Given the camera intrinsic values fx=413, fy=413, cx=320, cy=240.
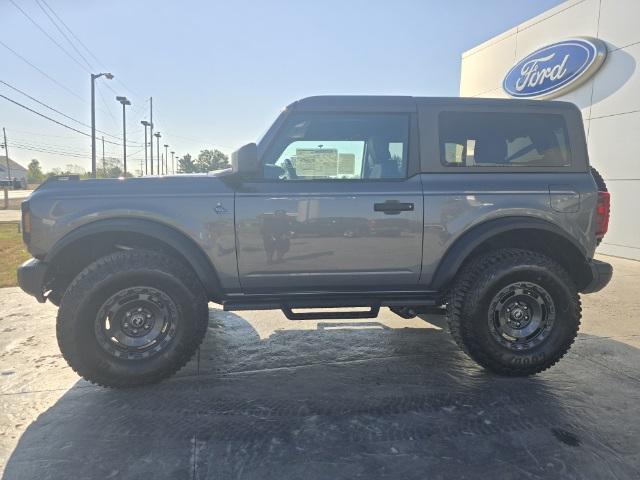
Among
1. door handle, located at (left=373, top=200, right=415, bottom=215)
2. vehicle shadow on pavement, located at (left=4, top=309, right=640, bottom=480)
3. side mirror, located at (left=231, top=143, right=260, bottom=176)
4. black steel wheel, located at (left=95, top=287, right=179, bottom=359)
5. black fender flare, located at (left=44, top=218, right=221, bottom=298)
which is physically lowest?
vehicle shadow on pavement, located at (left=4, top=309, right=640, bottom=480)

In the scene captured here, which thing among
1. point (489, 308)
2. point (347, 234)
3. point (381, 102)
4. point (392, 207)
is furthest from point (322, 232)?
point (489, 308)

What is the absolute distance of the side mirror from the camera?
3047mm

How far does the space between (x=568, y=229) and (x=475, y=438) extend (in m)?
1.84

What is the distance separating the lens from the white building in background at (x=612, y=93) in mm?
8555

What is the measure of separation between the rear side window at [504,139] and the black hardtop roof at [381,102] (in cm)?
9

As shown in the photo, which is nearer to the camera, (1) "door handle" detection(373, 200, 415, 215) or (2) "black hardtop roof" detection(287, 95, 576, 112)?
(1) "door handle" detection(373, 200, 415, 215)

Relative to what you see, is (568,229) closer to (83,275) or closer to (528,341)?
(528,341)

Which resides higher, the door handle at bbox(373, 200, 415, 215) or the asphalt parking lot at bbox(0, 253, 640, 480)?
the door handle at bbox(373, 200, 415, 215)

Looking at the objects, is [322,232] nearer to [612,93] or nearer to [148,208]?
[148,208]

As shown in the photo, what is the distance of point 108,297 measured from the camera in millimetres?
2979

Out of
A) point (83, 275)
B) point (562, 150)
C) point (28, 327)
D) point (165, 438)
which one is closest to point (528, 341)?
point (562, 150)

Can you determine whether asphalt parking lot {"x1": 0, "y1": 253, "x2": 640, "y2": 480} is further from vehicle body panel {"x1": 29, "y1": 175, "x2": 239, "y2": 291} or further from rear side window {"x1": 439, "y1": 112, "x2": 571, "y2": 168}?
rear side window {"x1": 439, "y1": 112, "x2": 571, "y2": 168}

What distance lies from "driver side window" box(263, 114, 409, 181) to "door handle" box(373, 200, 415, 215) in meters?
0.24

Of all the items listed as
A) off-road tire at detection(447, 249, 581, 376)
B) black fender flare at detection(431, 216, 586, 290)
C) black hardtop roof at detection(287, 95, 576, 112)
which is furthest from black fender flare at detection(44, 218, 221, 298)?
off-road tire at detection(447, 249, 581, 376)
